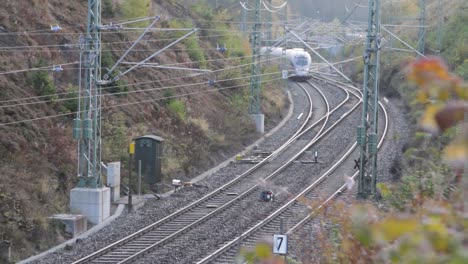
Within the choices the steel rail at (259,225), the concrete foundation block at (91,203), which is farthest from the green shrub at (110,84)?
the concrete foundation block at (91,203)

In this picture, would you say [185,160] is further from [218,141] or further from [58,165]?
[58,165]

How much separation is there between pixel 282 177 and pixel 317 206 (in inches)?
804

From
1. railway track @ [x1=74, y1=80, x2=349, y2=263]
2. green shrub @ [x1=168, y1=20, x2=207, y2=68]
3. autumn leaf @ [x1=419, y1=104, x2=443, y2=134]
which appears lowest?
railway track @ [x1=74, y1=80, x2=349, y2=263]

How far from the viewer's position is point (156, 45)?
37.4 m

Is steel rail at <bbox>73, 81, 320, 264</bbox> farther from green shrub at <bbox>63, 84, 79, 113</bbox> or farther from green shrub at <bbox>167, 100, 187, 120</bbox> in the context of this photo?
green shrub at <bbox>63, 84, 79, 113</bbox>

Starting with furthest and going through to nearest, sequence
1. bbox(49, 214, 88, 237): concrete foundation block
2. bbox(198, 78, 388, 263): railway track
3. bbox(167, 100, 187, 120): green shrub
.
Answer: bbox(167, 100, 187, 120): green shrub < bbox(49, 214, 88, 237): concrete foundation block < bbox(198, 78, 388, 263): railway track

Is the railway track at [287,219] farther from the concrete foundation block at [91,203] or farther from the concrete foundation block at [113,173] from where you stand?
the concrete foundation block at [113,173]

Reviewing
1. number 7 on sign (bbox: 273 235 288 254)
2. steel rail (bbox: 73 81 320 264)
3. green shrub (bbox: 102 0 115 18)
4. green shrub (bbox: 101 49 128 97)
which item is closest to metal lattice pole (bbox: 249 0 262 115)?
steel rail (bbox: 73 81 320 264)

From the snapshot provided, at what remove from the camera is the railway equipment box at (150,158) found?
989 inches

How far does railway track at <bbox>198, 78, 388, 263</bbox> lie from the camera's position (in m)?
16.8

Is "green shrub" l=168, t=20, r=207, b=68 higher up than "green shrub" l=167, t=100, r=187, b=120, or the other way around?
"green shrub" l=168, t=20, r=207, b=68

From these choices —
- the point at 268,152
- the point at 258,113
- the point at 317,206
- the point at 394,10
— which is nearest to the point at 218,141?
the point at 268,152

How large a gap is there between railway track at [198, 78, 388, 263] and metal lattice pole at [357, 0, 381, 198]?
1071 millimetres

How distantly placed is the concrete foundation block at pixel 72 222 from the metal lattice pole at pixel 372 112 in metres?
7.71
